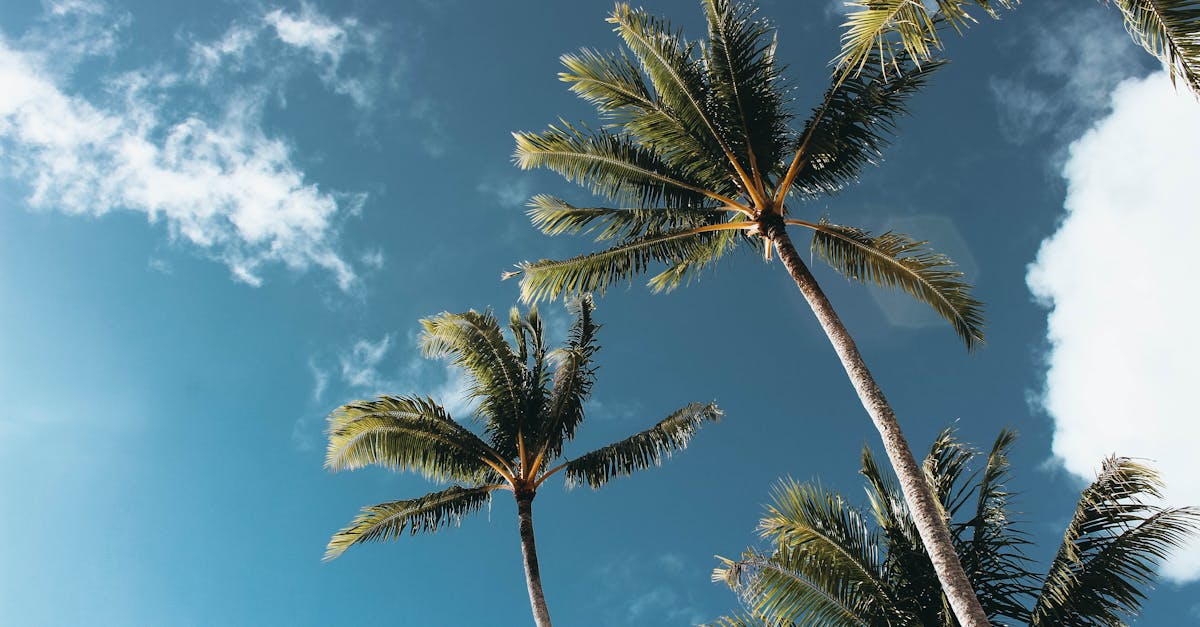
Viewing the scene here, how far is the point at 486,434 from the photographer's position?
14.6 meters

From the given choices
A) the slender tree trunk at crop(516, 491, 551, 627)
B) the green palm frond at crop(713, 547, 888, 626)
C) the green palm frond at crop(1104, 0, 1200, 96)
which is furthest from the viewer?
the slender tree trunk at crop(516, 491, 551, 627)

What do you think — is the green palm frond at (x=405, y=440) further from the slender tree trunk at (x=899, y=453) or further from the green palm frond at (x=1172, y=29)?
the green palm frond at (x=1172, y=29)

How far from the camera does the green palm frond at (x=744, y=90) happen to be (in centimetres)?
1059

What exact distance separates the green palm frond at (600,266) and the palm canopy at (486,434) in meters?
2.93

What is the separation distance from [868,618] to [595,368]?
7.22 meters

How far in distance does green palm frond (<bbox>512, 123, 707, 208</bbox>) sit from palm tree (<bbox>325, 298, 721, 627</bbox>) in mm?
3435

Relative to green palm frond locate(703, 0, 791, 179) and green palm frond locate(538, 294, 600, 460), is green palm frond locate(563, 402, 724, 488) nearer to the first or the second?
green palm frond locate(538, 294, 600, 460)

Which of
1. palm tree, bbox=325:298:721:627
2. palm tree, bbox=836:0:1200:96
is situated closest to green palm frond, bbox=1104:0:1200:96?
palm tree, bbox=836:0:1200:96

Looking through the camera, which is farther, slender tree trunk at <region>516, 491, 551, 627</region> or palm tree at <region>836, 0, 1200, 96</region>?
slender tree trunk at <region>516, 491, 551, 627</region>

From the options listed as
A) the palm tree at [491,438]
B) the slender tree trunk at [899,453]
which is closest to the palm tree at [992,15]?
the slender tree trunk at [899,453]

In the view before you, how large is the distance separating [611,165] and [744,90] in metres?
2.19

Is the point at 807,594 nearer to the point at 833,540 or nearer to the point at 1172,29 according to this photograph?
the point at 833,540

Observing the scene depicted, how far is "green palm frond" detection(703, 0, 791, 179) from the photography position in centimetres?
1059

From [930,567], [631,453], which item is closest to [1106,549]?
[930,567]
